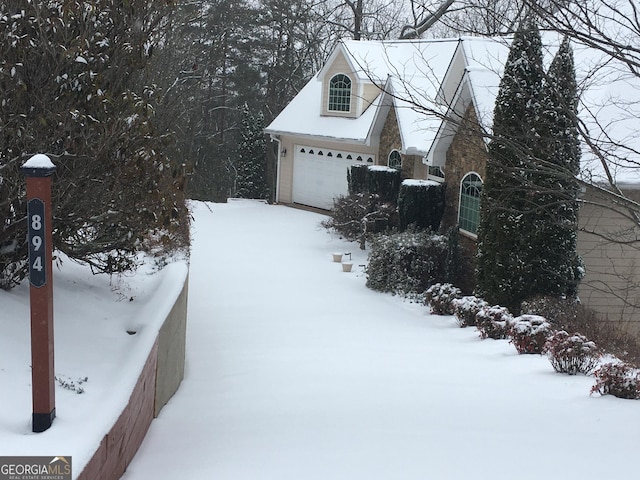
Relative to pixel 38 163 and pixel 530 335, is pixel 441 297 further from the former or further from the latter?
pixel 38 163

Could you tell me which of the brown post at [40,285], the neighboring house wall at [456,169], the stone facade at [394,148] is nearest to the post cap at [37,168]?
the brown post at [40,285]

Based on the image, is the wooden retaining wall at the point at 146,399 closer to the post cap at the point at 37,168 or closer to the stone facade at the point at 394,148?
the post cap at the point at 37,168

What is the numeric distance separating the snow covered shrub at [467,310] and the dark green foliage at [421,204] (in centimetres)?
454

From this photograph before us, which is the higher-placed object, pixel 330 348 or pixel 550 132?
pixel 550 132

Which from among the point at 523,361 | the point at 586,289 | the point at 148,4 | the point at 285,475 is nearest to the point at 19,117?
the point at 148,4

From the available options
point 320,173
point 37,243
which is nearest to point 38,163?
point 37,243

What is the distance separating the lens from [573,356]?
7.69 metres

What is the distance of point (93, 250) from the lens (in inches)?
259

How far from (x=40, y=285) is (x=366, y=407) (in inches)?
136

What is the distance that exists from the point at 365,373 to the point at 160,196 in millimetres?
3213

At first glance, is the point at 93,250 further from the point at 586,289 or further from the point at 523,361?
the point at 586,289

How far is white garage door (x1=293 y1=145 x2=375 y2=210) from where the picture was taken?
74.2 feet

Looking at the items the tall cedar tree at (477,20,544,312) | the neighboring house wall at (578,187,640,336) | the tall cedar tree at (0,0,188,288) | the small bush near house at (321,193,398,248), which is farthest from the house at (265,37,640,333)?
the tall cedar tree at (0,0,188,288)

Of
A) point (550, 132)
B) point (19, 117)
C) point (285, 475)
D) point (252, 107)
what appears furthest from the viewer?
point (252, 107)
